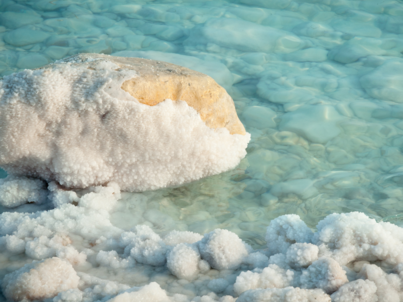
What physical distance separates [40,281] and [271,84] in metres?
2.39

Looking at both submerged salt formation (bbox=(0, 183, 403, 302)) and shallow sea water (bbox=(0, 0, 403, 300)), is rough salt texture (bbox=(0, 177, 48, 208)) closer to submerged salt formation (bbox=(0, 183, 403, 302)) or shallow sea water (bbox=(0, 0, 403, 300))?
shallow sea water (bbox=(0, 0, 403, 300))

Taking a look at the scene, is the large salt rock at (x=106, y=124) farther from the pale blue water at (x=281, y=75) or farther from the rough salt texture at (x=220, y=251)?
the rough salt texture at (x=220, y=251)

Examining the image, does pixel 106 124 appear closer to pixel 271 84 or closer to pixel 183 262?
pixel 183 262

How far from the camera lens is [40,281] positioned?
133cm

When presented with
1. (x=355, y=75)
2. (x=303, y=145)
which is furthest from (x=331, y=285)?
(x=355, y=75)

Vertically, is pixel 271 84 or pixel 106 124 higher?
pixel 106 124

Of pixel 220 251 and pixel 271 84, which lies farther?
pixel 271 84

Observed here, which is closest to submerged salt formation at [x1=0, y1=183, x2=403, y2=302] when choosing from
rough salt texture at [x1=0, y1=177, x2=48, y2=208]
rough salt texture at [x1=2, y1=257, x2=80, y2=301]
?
rough salt texture at [x1=2, y1=257, x2=80, y2=301]

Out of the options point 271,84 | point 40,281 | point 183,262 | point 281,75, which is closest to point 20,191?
point 40,281

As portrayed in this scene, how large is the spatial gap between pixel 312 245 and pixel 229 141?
39.6 inches


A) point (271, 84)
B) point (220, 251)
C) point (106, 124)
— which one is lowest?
point (220, 251)

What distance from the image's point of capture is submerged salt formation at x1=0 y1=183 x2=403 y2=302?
1.29 meters

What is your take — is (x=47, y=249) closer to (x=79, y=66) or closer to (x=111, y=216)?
(x=111, y=216)

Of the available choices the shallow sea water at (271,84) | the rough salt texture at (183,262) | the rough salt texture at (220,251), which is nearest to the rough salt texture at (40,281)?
the shallow sea water at (271,84)
